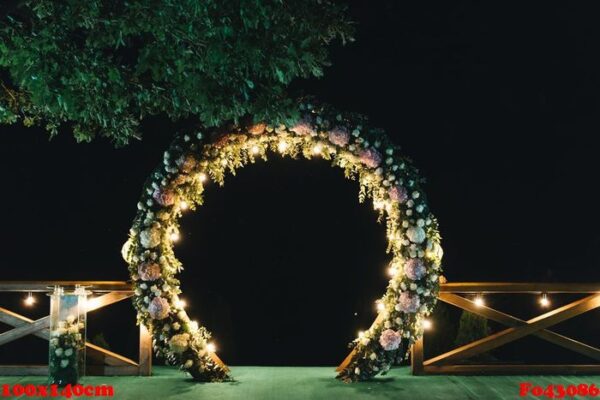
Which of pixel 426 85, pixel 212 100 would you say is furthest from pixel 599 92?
pixel 212 100

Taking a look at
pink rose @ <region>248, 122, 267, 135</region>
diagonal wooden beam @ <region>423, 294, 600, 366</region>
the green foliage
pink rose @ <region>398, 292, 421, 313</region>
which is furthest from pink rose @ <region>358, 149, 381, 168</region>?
diagonal wooden beam @ <region>423, 294, 600, 366</region>

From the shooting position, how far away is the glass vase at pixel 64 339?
26.5ft

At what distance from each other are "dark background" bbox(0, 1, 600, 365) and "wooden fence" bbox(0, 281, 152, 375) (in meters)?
2.87

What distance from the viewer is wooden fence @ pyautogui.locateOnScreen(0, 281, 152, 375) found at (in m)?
8.60

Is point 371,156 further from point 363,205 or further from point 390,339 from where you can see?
point 363,205

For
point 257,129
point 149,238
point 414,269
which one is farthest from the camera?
point 257,129

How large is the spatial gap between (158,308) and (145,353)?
82 centimetres

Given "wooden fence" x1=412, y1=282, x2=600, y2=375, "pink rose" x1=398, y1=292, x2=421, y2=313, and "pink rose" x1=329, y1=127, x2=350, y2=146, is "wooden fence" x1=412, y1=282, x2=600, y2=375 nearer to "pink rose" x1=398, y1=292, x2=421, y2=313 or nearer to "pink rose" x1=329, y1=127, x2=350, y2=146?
"pink rose" x1=398, y1=292, x2=421, y2=313

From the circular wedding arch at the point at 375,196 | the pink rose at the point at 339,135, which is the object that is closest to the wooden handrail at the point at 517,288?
the circular wedding arch at the point at 375,196

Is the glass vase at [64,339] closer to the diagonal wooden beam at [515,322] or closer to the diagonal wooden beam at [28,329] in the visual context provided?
the diagonal wooden beam at [28,329]

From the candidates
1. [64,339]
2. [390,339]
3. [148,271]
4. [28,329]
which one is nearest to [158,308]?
[148,271]

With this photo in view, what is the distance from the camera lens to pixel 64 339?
8125 millimetres

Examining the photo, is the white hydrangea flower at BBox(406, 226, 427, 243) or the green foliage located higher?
the green foliage

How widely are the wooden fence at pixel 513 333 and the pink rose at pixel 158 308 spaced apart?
2.99 metres
